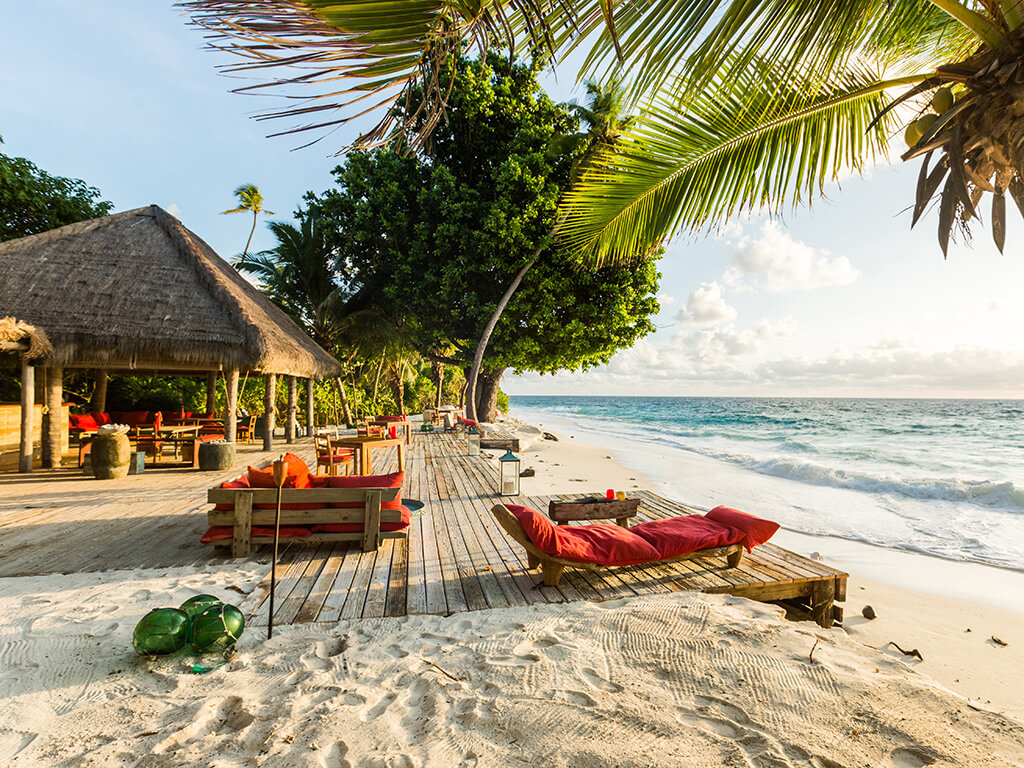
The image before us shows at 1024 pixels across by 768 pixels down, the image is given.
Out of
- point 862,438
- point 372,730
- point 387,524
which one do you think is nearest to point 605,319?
point 387,524

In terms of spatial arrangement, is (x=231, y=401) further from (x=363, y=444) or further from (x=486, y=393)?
(x=486, y=393)

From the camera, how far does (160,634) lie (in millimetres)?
2875

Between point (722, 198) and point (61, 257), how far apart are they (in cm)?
1219

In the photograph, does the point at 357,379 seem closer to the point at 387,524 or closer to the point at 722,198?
the point at 387,524

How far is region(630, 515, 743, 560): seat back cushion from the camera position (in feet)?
13.9

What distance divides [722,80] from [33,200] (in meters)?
20.4

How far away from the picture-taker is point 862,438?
27.3m

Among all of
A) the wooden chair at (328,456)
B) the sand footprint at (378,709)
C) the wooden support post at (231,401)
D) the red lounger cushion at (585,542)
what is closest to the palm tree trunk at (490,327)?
the wooden support post at (231,401)

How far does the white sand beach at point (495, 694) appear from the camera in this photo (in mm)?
2189

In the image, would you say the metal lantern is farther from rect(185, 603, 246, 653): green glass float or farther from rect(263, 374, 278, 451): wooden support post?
rect(263, 374, 278, 451): wooden support post

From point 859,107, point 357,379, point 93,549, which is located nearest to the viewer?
point 859,107

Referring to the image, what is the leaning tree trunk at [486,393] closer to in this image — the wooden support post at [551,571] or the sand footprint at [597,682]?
the wooden support post at [551,571]

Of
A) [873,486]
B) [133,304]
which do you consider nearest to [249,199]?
[133,304]

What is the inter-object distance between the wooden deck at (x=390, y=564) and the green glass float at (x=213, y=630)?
15.7 inches
